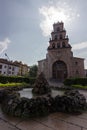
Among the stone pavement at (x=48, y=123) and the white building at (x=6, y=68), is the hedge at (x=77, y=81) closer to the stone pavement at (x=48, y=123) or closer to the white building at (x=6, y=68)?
the stone pavement at (x=48, y=123)

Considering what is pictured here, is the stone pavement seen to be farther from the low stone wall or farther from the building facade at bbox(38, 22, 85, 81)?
the building facade at bbox(38, 22, 85, 81)

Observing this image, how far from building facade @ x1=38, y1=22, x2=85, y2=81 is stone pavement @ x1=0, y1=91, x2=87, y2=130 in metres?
29.5

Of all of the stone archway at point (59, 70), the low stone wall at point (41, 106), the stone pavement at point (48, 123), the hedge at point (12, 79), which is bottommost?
the stone pavement at point (48, 123)

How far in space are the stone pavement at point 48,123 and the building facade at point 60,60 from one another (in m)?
29.5

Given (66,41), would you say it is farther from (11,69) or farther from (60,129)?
(60,129)

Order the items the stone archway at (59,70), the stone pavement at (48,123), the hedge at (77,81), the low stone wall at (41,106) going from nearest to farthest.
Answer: the stone pavement at (48,123), the low stone wall at (41,106), the hedge at (77,81), the stone archway at (59,70)

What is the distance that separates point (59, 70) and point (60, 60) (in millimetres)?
3090

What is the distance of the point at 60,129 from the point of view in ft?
10.7

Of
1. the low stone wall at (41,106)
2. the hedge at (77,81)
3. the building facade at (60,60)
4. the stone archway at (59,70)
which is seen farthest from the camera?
the stone archway at (59,70)

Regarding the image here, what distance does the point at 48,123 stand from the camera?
12.1 ft

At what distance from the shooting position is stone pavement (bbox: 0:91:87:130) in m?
3.40

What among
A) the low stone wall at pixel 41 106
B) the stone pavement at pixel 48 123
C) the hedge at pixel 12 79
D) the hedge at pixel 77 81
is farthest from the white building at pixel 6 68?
the stone pavement at pixel 48 123

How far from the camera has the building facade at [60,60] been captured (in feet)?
109

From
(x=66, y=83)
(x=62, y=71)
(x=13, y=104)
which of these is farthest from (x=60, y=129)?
(x=62, y=71)
